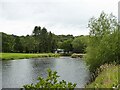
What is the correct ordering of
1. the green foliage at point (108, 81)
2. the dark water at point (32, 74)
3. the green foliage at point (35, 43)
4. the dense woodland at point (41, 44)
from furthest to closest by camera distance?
1. the dense woodland at point (41, 44)
2. the green foliage at point (35, 43)
3. the dark water at point (32, 74)
4. the green foliage at point (108, 81)

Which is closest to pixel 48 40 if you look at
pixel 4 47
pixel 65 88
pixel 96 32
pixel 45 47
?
pixel 45 47

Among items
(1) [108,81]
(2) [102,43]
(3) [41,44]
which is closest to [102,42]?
(2) [102,43]

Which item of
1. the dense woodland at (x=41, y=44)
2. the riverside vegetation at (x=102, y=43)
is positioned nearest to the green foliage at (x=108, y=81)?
the riverside vegetation at (x=102, y=43)

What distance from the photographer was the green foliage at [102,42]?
93.6ft

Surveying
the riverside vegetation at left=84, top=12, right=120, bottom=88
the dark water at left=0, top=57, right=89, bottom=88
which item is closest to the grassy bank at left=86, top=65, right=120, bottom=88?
the dark water at left=0, top=57, right=89, bottom=88

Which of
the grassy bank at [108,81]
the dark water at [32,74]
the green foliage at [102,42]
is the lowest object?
the dark water at [32,74]

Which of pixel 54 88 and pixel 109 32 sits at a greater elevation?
pixel 109 32

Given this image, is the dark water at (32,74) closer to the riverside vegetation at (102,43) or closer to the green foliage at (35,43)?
the riverside vegetation at (102,43)

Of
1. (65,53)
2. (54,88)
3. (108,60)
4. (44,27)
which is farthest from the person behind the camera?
(44,27)

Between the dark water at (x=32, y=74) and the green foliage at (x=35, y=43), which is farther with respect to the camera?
the green foliage at (x=35, y=43)

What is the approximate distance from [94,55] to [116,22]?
4.46 metres

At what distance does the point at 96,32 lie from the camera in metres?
31.9

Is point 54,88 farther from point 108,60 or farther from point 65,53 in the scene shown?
point 65,53

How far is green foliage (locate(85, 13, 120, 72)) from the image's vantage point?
28516 mm
